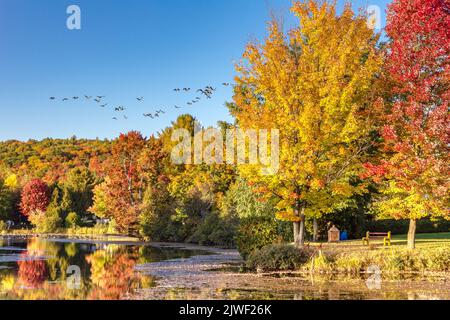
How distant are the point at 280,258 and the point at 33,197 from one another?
5364cm

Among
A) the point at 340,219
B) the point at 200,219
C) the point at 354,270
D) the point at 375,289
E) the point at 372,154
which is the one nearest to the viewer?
the point at 375,289

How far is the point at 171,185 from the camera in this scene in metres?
52.7

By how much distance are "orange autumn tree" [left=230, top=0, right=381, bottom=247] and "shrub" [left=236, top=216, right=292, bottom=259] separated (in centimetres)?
126

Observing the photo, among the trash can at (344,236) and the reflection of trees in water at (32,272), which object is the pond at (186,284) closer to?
A: the reflection of trees in water at (32,272)

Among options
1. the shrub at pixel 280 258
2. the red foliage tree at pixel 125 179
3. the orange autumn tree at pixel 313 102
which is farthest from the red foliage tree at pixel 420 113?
the red foliage tree at pixel 125 179

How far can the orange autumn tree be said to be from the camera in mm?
23031

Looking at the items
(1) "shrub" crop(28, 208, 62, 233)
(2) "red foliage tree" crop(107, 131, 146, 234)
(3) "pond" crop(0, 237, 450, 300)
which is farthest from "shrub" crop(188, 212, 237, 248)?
(1) "shrub" crop(28, 208, 62, 233)

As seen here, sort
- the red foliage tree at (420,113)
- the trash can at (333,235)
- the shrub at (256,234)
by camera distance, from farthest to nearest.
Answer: the trash can at (333,235), the shrub at (256,234), the red foliage tree at (420,113)

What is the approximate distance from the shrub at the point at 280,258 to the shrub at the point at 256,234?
197cm

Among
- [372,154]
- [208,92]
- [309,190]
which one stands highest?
[208,92]

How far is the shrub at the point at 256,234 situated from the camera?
2559 cm
